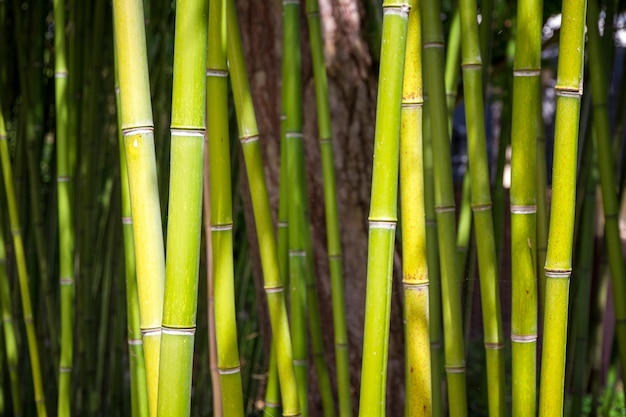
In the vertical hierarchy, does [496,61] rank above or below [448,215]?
above

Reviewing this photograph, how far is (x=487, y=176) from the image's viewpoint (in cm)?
73

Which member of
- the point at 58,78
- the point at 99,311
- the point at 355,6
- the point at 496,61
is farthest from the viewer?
the point at 99,311

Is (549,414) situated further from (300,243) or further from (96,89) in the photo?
(96,89)

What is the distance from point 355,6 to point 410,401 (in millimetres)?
784

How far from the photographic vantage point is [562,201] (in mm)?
633

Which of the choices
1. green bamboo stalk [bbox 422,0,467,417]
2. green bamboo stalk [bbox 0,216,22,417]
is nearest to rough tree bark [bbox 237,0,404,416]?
green bamboo stalk [bbox 0,216,22,417]

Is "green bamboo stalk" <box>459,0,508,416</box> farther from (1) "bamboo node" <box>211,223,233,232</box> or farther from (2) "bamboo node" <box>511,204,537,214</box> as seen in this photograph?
(1) "bamboo node" <box>211,223,233,232</box>

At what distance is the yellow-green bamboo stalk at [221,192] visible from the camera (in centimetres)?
69

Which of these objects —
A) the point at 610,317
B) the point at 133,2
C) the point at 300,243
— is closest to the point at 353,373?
the point at 300,243

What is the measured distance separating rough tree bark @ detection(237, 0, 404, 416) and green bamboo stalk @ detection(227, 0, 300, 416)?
508mm

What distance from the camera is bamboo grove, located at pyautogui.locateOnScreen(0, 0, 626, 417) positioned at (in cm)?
59

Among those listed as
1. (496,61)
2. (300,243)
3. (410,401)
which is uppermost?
(496,61)

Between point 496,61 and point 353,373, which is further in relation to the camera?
point 496,61

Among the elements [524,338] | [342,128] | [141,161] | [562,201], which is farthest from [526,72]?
[342,128]
